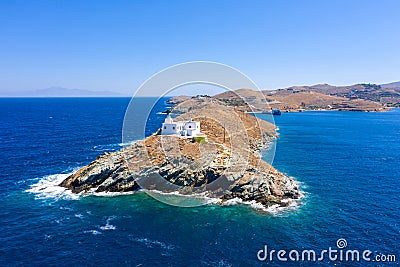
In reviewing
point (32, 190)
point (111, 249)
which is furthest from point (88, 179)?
point (111, 249)

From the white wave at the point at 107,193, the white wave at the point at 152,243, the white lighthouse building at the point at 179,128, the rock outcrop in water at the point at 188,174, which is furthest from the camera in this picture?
the white lighthouse building at the point at 179,128

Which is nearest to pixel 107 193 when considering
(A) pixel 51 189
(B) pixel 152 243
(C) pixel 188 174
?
(A) pixel 51 189

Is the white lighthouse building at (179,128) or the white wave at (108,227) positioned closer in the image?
the white wave at (108,227)

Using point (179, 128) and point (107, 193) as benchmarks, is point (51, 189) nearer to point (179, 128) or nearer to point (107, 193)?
point (107, 193)

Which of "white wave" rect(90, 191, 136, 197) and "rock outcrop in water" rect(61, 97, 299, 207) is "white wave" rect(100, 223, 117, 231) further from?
"rock outcrop in water" rect(61, 97, 299, 207)

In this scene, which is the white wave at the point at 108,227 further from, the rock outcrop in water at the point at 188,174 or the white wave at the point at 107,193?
Result: the rock outcrop in water at the point at 188,174

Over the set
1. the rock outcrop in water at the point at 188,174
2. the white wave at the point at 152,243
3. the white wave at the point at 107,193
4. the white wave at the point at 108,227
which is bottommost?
the white wave at the point at 152,243

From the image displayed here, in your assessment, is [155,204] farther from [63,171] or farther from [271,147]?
[271,147]

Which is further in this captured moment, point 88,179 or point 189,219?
point 88,179

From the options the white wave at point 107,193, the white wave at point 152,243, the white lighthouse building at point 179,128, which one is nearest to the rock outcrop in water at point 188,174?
the white wave at point 107,193
